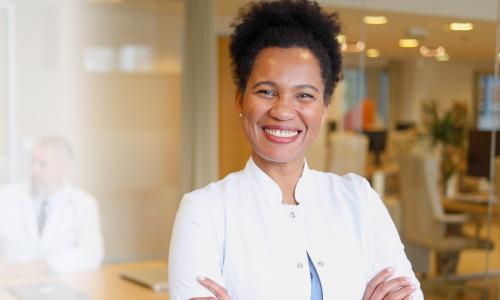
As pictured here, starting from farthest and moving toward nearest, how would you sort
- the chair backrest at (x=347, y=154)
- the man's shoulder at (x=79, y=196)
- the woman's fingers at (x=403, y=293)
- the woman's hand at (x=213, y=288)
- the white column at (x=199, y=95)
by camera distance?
the chair backrest at (x=347, y=154), the white column at (x=199, y=95), the man's shoulder at (x=79, y=196), the woman's fingers at (x=403, y=293), the woman's hand at (x=213, y=288)

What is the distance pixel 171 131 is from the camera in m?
3.84

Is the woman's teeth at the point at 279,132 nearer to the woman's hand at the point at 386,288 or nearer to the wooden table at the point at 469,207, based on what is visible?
the woman's hand at the point at 386,288

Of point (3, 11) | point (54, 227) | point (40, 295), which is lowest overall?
point (40, 295)

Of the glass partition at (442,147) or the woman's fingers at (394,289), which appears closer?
the woman's fingers at (394,289)

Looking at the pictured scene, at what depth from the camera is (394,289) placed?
1.92m

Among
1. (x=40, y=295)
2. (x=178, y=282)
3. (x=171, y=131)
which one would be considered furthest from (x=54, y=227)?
(x=178, y=282)

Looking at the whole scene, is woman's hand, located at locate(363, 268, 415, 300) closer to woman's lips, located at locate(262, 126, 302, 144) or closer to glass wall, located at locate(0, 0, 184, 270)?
woman's lips, located at locate(262, 126, 302, 144)

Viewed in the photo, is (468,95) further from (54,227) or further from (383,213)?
(383,213)

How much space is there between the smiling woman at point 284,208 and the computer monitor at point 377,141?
10.7 ft

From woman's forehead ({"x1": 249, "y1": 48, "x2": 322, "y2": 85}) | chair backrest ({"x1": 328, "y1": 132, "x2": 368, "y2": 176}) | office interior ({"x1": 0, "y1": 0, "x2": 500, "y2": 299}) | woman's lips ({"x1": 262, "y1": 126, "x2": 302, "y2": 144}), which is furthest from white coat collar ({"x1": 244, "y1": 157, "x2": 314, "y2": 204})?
chair backrest ({"x1": 328, "y1": 132, "x2": 368, "y2": 176})

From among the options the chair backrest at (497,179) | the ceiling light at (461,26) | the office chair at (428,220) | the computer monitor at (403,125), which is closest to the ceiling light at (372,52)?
the ceiling light at (461,26)

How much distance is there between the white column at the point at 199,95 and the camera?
3.87 metres

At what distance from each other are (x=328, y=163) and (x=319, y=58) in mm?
3184

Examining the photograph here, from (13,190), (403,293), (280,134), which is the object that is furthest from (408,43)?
(280,134)
